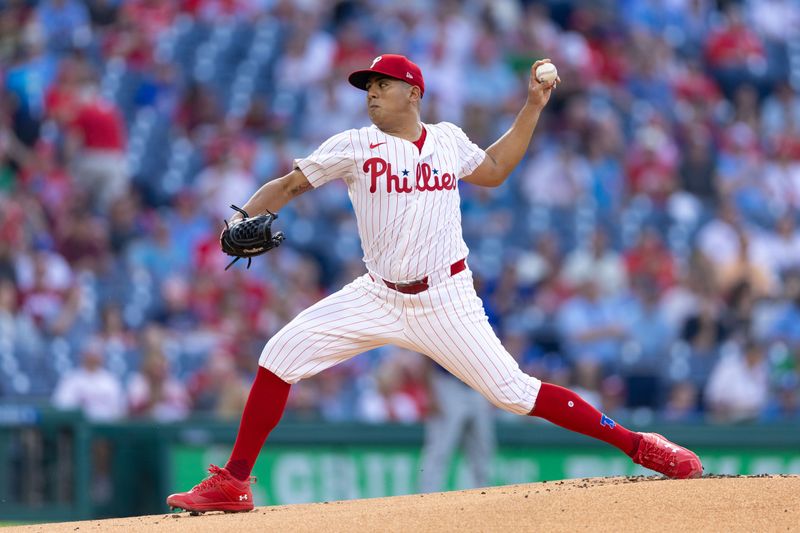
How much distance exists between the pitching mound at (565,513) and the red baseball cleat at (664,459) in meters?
0.09

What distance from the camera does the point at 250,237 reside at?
5438mm

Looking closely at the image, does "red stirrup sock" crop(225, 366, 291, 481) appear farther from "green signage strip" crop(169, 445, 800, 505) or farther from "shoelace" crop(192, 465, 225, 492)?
"green signage strip" crop(169, 445, 800, 505)

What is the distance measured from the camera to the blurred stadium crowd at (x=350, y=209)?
10.9 m

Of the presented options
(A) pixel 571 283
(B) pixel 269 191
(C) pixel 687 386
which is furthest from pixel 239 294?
(B) pixel 269 191

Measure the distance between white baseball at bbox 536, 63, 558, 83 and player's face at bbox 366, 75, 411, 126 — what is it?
575 millimetres

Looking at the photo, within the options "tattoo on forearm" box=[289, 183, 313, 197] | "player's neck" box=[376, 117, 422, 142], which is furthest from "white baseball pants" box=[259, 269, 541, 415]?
"player's neck" box=[376, 117, 422, 142]

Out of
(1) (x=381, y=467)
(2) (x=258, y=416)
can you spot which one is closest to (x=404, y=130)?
(2) (x=258, y=416)

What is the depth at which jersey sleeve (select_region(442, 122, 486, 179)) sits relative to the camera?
5.88 m

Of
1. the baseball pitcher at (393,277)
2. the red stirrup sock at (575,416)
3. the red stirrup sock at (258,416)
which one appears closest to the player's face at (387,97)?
the baseball pitcher at (393,277)

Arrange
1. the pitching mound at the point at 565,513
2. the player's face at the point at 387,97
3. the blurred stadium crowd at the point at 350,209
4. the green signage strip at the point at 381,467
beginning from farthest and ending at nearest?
the blurred stadium crowd at the point at 350,209 < the green signage strip at the point at 381,467 < the player's face at the point at 387,97 < the pitching mound at the point at 565,513

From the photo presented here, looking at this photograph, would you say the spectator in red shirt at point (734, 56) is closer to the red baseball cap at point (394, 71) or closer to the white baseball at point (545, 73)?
the white baseball at point (545, 73)

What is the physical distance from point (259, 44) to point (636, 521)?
32.0 feet

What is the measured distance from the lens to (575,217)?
12727mm

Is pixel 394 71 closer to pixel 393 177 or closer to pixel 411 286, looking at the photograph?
pixel 393 177
